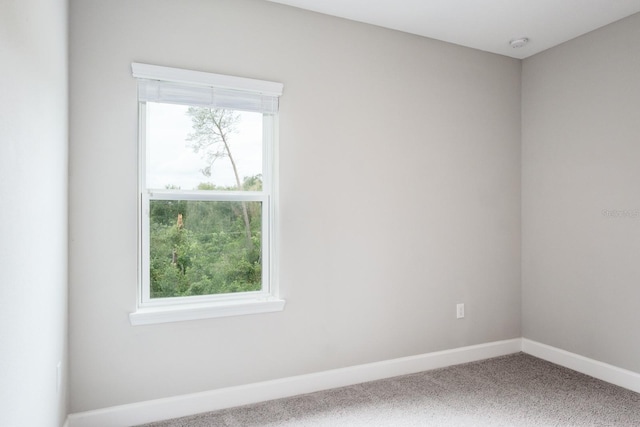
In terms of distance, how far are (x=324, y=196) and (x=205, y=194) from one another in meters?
0.81

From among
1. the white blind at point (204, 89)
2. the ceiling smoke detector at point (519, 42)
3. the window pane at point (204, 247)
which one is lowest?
the window pane at point (204, 247)

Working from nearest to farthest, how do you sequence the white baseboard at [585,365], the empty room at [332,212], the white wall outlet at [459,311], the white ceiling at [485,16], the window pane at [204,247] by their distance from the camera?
the empty room at [332,212]
the window pane at [204,247]
the white ceiling at [485,16]
the white baseboard at [585,365]
the white wall outlet at [459,311]

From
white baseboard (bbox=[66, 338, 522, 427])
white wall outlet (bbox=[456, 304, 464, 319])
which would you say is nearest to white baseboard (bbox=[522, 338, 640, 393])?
white baseboard (bbox=[66, 338, 522, 427])

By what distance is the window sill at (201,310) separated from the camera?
7.91ft

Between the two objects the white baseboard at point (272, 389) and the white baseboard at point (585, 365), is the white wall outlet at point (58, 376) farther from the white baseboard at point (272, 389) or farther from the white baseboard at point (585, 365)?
the white baseboard at point (585, 365)

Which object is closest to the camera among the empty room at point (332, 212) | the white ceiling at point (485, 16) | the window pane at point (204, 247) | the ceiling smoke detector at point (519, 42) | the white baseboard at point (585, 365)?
the empty room at point (332, 212)

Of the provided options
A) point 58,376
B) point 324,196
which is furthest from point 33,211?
point 324,196

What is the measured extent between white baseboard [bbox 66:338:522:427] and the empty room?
0.01 meters

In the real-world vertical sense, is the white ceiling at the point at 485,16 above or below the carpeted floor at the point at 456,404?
above

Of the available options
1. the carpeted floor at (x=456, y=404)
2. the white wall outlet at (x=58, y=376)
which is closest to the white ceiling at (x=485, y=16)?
the white wall outlet at (x=58, y=376)

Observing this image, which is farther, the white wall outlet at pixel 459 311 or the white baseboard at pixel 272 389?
the white wall outlet at pixel 459 311

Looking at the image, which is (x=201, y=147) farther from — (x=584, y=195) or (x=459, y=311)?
(x=584, y=195)

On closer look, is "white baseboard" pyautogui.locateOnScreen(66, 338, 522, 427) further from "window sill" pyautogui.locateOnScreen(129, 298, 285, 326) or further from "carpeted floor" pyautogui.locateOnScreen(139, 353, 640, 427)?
"window sill" pyautogui.locateOnScreen(129, 298, 285, 326)

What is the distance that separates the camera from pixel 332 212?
9.67 feet
